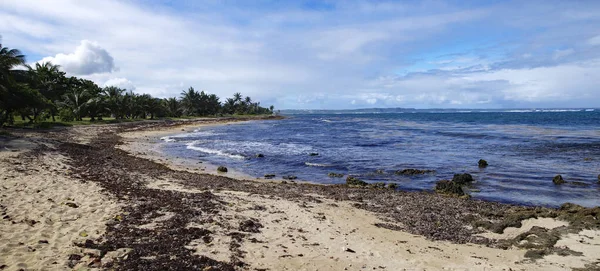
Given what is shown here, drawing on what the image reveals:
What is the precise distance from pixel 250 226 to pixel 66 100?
5350 cm

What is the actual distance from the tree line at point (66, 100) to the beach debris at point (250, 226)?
2490 cm

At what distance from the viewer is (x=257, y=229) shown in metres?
9.09

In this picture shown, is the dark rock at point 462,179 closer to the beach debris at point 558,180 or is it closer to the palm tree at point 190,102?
the beach debris at point 558,180

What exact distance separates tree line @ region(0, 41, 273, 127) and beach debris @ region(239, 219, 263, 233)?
2490cm

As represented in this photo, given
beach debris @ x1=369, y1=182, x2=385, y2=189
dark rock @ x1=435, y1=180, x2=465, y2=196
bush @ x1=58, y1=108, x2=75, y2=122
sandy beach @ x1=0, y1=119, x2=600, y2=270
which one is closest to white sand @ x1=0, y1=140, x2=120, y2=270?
sandy beach @ x1=0, y1=119, x2=600, y2=270

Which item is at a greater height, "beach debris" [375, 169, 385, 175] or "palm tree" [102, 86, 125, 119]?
"palm tree" [102, 86, 125, 119]

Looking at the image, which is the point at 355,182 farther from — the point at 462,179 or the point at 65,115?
the point at 65,115

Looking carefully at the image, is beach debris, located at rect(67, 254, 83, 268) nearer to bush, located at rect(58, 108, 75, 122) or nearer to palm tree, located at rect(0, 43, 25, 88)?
palm tree, located at rect(0, 43, 25, 88)

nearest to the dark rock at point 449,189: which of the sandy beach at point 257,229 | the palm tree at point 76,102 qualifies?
the sandy beach at point 257,229

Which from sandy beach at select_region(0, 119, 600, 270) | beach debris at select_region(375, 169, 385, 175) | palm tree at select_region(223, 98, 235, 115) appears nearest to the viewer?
sandy beach at select_region(0, 119, 600, 270)

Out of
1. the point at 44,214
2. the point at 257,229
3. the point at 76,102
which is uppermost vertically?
the point at 76,102

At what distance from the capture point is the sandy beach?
6.86 m

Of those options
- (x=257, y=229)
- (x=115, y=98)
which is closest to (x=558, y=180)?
(x=257, y=229)

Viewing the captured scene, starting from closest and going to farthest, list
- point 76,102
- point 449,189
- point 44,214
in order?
1. point 44,214
2. point 449,189
3. point 76,102
